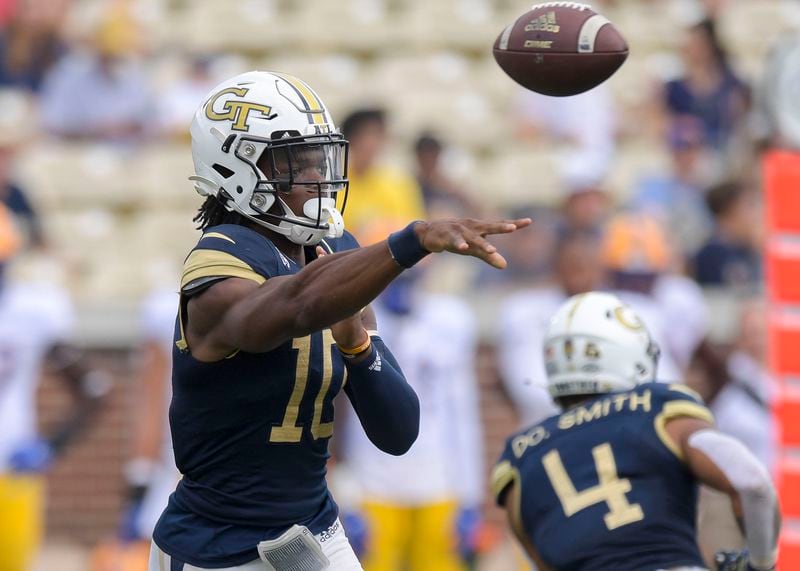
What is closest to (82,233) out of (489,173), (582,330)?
(489,173)

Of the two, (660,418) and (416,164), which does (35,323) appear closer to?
(416,164)

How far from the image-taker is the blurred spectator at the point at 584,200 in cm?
897

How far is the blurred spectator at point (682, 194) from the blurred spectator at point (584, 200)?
0.27 metres

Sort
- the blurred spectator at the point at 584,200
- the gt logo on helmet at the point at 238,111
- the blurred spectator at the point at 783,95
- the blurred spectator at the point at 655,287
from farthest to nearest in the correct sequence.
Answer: the blurred spectator at the point at 584,200
the blurred spectator at the point at 655,287
the blurred spectator at the point at 783,95
the gt logo on helmet at the point at 238,111

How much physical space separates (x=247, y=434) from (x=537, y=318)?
4.82 meters

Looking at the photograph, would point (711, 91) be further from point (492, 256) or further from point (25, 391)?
point (492, 256)

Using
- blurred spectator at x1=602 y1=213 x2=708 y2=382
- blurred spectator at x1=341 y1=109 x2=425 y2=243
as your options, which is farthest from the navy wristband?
blurred spectator at x1=341 y1=109 x2=425 y2=243

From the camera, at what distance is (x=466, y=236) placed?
3.11 metres

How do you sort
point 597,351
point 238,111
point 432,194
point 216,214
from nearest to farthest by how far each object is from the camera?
point 238,111 → point 216,214 → point 597,351 → point 432,194

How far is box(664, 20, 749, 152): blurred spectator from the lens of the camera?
10.3 metres

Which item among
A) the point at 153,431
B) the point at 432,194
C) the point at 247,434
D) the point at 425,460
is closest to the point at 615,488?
the point at 247,434

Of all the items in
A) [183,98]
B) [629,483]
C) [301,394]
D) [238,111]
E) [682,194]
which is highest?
[238,111]

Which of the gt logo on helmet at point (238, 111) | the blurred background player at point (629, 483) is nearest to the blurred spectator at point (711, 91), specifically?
the blurred background player at point (629, 483)

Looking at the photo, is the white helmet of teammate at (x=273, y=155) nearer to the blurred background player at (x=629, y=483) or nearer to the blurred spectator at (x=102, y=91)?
the blurred background player at (x=629, y=483)
